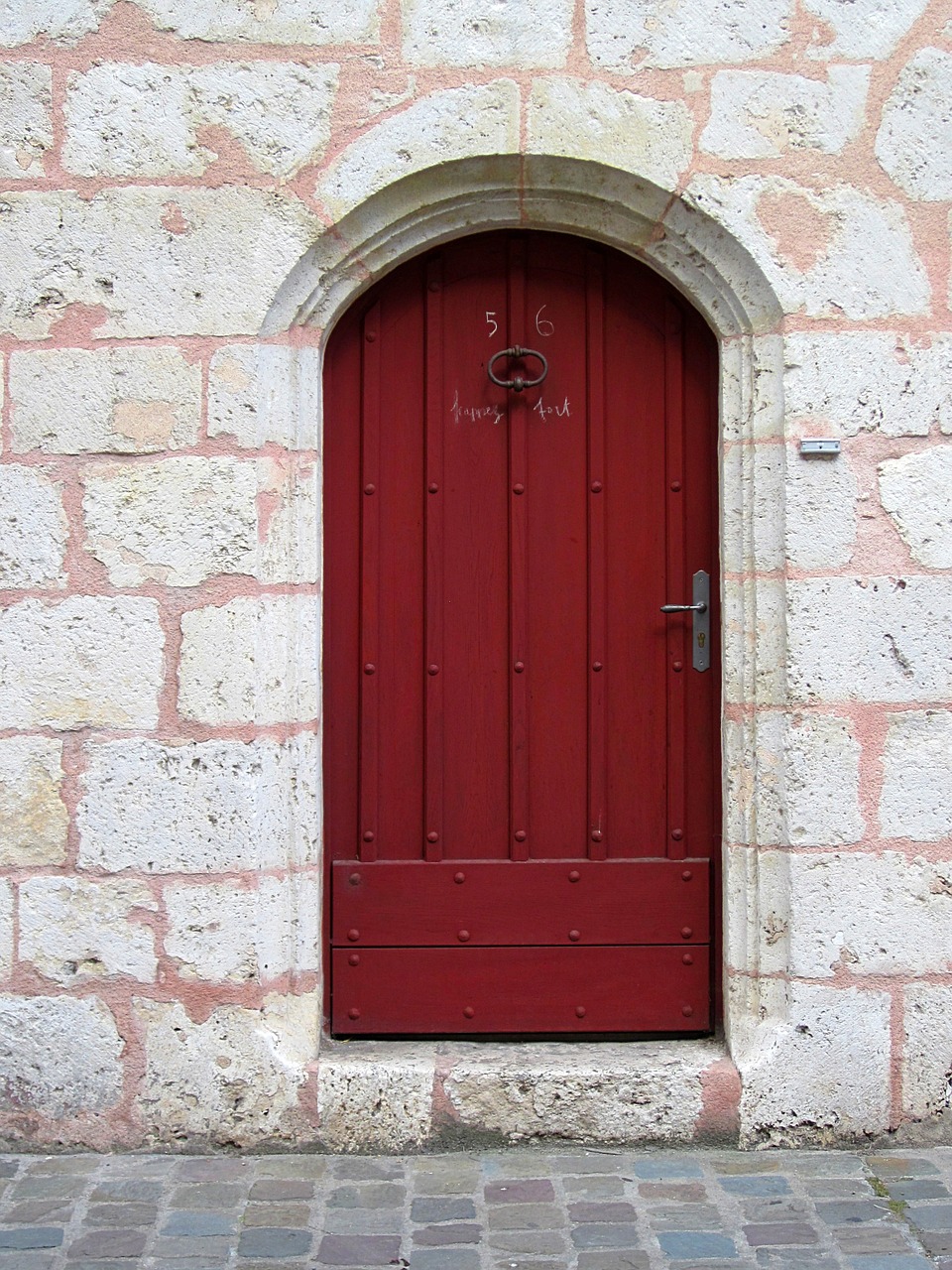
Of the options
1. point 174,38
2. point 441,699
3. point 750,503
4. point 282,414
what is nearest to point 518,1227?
point 441,699

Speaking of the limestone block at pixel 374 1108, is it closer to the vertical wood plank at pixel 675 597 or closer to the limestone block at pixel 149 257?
the vertical wood plank at pixel 675 597

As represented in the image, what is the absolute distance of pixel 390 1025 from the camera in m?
3.07

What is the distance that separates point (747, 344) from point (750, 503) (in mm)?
409

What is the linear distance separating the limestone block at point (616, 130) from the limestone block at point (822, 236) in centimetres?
10

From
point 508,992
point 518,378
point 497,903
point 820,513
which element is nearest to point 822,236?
point 820,513

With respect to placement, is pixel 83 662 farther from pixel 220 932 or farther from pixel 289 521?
pixel 220 932

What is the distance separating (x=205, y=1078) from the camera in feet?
9.32

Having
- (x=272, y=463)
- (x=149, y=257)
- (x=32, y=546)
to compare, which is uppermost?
(x=149, y=257)

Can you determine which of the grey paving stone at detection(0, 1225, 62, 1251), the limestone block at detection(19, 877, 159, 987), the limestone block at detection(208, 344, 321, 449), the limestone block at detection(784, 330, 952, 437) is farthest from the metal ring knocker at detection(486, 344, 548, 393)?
the grey paving stone at detection(0, 1225, 62, 1251)

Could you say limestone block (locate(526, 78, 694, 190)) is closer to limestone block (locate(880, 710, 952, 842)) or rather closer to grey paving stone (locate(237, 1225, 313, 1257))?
limestone block (locate(880, 710, 952, 842))

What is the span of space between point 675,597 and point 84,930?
173 centimetres

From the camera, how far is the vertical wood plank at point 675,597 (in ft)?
10.2

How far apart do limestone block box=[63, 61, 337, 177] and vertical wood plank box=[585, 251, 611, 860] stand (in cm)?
92

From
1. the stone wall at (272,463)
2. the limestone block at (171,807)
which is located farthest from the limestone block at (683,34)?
the limestone block at (171,807)
